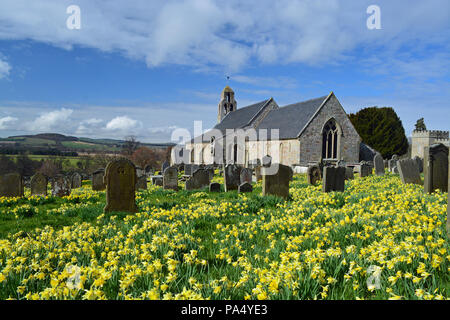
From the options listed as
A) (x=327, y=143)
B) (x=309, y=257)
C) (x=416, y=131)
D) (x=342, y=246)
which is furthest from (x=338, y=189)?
(x=416, y=131)

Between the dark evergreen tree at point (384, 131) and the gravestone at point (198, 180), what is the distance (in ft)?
118

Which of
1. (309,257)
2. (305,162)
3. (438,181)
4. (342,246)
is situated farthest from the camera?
(305,162)

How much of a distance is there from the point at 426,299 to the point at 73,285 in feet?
8.58

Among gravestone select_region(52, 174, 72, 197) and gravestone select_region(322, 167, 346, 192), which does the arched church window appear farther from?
gravestone select_region(52, 174, 72, 197)

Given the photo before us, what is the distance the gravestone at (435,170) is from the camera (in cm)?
817

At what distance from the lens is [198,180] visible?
14.2 m

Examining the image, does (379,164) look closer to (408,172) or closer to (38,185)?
(408,172)

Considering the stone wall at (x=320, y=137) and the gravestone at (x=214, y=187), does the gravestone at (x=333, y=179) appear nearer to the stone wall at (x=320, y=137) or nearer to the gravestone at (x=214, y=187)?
the gravestone at (x=214, y=187)

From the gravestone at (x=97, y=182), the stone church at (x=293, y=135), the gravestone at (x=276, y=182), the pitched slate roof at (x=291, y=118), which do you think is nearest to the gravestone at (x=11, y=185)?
the gravestone at (x=97, y=182)

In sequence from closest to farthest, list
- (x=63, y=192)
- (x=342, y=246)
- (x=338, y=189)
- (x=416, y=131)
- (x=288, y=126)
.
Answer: (x=342, y=246) → (x=338, y=189) → (x=63, y=192) → (x=288, y=126) → (x=416, y=131)

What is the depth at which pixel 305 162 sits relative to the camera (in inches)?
1129

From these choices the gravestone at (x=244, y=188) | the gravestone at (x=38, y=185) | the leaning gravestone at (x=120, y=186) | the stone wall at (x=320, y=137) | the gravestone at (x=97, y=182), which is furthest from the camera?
the stone wall at (x=320, y=137)

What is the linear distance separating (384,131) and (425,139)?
13130mm
